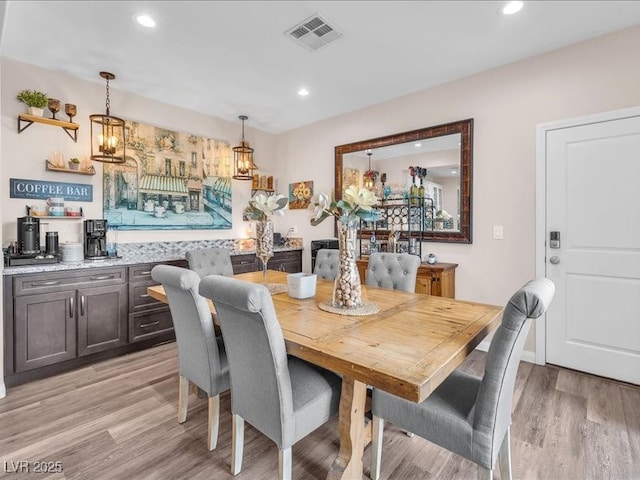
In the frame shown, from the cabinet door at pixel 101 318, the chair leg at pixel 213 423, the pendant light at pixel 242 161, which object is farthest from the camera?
the pendant light at pixel 242 161

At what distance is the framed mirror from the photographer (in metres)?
3.36

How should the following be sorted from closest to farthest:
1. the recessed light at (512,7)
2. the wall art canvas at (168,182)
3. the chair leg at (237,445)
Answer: the chair leg at (237,445)
the recessed light at (512,7)
the wall art canvas at (168,182)

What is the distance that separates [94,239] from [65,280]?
21.8 inches

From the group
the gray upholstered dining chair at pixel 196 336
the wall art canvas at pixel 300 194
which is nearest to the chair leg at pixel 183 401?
the gray upholstered dining chair at pixel 196 336

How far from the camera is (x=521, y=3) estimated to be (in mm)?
2236

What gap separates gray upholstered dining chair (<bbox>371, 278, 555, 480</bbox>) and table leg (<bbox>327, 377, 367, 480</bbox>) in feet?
0.48

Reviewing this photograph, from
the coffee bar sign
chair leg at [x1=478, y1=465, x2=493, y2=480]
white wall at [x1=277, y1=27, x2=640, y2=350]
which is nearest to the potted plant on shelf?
the coffee bar sign

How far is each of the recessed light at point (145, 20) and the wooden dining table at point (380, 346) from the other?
2234 millimetres

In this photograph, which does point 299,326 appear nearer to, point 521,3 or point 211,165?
point 521,3

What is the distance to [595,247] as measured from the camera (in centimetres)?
269

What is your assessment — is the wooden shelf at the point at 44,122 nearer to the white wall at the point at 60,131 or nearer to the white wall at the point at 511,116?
the white wall at the point at 60,131

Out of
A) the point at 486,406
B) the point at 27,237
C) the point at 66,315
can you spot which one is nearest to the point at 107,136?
the point at 27,237

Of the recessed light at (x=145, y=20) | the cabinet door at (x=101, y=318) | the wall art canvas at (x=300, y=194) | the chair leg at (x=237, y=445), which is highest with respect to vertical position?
the recessed light at (x=145, y=20)

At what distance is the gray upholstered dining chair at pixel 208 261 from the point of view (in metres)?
2.96
